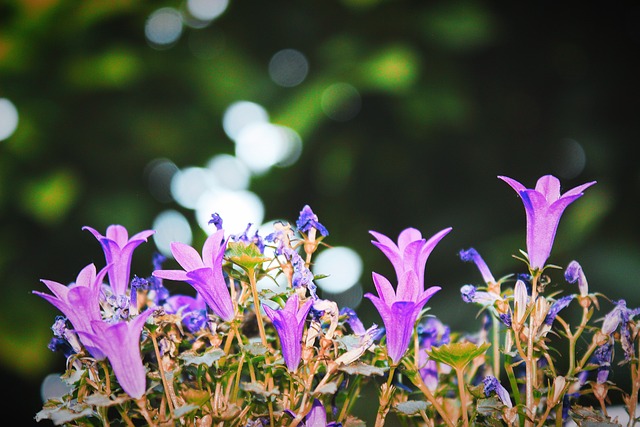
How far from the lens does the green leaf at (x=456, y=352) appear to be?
14.9 inches

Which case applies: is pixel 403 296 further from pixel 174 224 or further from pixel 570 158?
pixel 570 158

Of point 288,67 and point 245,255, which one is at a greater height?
point 288,67

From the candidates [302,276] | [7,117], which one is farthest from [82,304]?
[7,117]

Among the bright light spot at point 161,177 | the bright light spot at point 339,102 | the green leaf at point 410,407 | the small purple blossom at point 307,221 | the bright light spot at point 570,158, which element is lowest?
the green leaf at point 410,407

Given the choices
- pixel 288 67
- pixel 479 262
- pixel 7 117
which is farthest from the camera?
pixel 288 67

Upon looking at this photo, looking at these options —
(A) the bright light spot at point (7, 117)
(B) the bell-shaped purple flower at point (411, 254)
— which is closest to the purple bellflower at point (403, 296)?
(B) the bell-shaped purple flower at point (411, 254)

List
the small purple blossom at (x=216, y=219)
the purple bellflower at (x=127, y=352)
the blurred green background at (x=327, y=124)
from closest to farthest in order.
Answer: the purple bellflower at (x=127, y=352) → the small purple blossom at (x=216, y=219) → the blurred green background at (x=327, y=124)

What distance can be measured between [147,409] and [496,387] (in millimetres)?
243

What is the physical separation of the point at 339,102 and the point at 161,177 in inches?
20.9

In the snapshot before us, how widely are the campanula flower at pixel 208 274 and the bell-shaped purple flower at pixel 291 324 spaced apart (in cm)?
4

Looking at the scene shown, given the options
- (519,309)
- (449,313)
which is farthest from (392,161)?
(519,309)

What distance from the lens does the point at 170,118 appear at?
61.0 inches

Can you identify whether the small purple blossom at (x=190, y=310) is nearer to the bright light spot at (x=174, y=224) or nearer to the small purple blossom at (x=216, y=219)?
the small purple blossom at (x=216, y=219)

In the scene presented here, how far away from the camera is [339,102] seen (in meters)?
1.55
